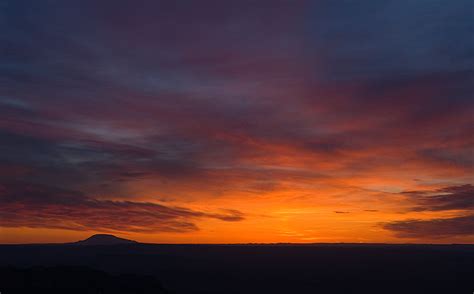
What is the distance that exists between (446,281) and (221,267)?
55.0 m

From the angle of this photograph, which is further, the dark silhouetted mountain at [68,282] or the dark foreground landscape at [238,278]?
the dark foreground landscape at [238,278]

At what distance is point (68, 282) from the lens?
53.1 m

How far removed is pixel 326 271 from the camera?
125m

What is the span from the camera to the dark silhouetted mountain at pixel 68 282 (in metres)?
49.5

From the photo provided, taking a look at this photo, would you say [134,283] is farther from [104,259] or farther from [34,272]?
[104,259]

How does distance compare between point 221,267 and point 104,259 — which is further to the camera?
point 104,259

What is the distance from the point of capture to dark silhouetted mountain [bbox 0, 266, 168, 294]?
49469mm

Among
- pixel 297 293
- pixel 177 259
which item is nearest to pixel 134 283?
pixel 297 293

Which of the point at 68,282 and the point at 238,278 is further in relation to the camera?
the point at 238,278

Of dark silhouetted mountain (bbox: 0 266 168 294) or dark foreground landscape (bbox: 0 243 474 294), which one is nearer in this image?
dark silhouetted mountain (bbox: 0 266 168 294)

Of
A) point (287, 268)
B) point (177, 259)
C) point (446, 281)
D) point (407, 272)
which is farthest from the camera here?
point (177, 259)

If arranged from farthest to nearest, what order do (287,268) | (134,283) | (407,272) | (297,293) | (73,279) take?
(287,268)
(407,272)
(297,293)
(134,283)
(73,279)

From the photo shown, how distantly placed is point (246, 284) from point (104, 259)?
76.8m

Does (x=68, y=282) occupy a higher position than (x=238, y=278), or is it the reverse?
(x=68, y=282)
